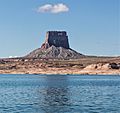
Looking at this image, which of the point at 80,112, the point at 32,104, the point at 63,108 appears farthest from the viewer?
the point at 32,104

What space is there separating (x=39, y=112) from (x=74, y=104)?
10.7 metres

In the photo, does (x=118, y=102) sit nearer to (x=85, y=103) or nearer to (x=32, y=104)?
(x=85, y=103)

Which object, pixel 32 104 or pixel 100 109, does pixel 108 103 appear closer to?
pixel 100 109

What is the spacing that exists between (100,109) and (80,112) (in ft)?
13.5

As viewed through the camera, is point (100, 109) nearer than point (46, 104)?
Yes

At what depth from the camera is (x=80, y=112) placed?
179ft

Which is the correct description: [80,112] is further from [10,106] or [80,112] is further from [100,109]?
[10,106]

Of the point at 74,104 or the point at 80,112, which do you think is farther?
the point at 74,104

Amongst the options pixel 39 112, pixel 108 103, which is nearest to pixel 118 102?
pixel 108 103

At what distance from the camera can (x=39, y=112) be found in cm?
5484

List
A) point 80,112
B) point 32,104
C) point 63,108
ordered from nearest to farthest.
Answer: point 80,112, point 63,108, point 32,104

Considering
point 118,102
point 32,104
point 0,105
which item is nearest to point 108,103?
point 118,102

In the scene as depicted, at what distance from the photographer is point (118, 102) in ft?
217

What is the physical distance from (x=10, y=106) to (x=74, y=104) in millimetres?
9726
